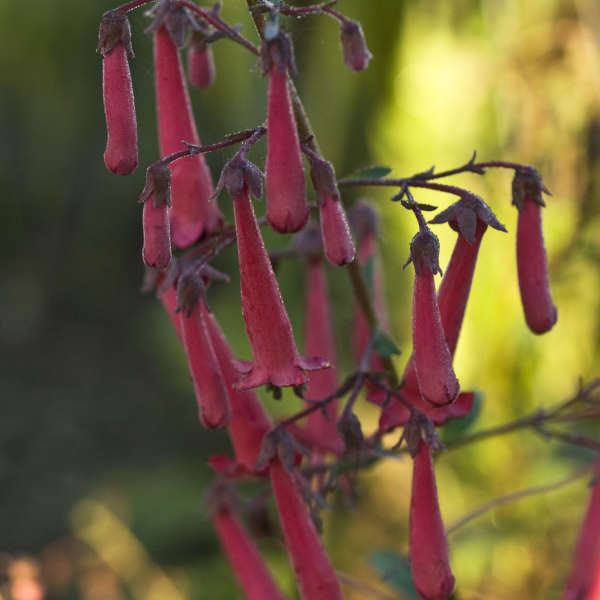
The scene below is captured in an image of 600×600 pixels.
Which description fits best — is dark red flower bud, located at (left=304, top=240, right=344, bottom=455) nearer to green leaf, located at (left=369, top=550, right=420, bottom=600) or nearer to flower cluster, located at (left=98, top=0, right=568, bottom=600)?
flower cluster, located at (left=98, top=0, right=568, bottom=600)

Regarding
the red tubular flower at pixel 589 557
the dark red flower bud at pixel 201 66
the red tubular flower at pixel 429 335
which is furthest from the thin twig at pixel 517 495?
the dark red flower bud at pixel 201 66

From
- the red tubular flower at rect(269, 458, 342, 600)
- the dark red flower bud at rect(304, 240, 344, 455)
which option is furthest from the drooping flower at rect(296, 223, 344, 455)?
the red tubular flower at rect(269, 458, 342, 600)

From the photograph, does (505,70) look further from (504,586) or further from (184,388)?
(184,388)

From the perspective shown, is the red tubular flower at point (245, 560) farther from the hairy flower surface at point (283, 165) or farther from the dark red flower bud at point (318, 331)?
the hairy flower surface at point (283, 165)

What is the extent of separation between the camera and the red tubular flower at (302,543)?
120cm

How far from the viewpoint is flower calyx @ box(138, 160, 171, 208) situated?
1085 millimetres

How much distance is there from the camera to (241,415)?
131 cm

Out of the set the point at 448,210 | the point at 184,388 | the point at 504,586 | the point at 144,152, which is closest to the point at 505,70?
the point at 504,586

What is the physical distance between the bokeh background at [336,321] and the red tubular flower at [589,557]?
0.33 m

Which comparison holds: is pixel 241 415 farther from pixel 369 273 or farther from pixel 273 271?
pixel 369 273

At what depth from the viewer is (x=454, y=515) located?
322 centimetres

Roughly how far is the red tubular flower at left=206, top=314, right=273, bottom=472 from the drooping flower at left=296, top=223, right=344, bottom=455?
17 centimetres

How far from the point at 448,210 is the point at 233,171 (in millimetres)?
285

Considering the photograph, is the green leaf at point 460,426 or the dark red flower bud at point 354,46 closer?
the dark red flower bud at point 354,46
